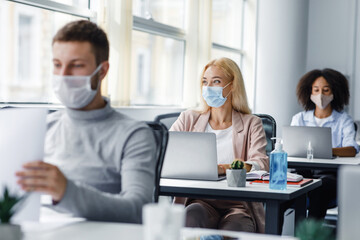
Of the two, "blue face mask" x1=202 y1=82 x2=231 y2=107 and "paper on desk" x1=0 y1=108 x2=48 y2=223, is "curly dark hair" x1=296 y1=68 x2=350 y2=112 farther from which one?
"paper on desk" x1=0 y1=108 x2=48 y2=223

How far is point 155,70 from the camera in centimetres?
579

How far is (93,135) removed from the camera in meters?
1.64

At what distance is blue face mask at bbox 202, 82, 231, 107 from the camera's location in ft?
9.89

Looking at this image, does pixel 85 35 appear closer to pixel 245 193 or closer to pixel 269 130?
pixel 245 193

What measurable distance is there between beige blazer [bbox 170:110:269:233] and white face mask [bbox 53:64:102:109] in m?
1.16

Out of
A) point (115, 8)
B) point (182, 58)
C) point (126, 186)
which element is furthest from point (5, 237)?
point (182, 58)

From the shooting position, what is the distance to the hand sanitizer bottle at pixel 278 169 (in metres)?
2.21

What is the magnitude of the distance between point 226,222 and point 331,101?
2.26m

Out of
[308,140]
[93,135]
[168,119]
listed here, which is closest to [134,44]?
[168,119]

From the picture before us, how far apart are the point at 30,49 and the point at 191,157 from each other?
2.30m

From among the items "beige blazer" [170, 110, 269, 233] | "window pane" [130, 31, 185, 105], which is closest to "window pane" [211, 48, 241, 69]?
"window pane" [130, 31, 185, 105]

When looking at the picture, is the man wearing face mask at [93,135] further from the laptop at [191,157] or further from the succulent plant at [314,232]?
the laptop at [191,157]

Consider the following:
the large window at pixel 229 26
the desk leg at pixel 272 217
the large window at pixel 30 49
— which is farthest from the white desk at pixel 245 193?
the large window at pixel 229 26

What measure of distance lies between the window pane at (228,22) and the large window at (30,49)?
2.84 metres
